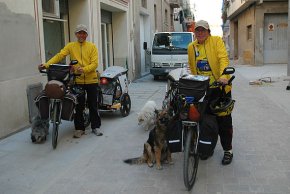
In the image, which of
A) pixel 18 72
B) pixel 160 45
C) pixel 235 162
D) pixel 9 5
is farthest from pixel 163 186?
Answer: pixel 160 45

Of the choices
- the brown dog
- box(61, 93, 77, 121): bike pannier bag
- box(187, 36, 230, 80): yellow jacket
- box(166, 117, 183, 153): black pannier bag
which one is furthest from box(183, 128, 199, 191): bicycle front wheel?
box(61, 93, 77, 121): bike pannier bag

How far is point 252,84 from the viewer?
1390 cm

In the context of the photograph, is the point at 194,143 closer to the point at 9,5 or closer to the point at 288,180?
the point at 288,180

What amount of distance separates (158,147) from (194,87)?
3.49ft

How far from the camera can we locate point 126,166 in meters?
5.14

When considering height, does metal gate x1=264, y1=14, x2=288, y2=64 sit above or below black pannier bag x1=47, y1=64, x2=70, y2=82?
above

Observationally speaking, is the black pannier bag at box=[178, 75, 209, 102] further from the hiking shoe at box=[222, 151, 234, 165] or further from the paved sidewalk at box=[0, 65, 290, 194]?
the hiking shoe at box=[222, 151, 234, 165]

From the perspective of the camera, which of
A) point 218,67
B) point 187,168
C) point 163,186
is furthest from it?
point 218,67

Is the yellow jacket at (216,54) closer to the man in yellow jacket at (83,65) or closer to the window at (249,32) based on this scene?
the man in yellow jacket at (83,65)

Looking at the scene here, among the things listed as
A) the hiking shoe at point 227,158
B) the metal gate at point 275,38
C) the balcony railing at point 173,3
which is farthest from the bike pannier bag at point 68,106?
the balcony railing at point 173,3

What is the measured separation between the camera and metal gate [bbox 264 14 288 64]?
2360 cm

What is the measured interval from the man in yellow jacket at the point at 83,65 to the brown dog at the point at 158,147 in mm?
1640

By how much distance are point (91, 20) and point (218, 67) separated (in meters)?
7.11

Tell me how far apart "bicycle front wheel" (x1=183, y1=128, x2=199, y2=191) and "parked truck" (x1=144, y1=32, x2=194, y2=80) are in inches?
440
